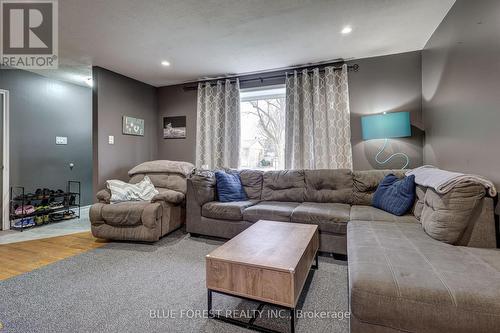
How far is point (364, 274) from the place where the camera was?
1.15 metres

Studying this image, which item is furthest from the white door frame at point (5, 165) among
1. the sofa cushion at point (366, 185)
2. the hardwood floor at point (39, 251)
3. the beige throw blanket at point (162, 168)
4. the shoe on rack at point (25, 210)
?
the sofa cushion at point (366, 185)

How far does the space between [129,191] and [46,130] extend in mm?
2366

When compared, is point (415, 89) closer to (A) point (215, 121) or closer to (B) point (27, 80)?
(A) point (215, 121)

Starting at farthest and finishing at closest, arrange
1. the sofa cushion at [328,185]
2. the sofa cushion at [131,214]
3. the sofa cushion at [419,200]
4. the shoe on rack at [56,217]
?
the shoe on rack at [56,217], the sofa cushion at [328,185], the sofa cushion at [131,214], the sofa cushion at [419,200]

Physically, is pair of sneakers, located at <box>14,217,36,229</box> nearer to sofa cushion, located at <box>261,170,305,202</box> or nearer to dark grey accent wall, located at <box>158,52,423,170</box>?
sofa cushion, located at <box>261,170,305,202</box>

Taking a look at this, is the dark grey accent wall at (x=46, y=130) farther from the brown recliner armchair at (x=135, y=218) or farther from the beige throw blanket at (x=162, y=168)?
the brown recliner armchair at (x=135, y=218)

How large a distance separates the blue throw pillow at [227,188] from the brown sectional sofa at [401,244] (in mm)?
162

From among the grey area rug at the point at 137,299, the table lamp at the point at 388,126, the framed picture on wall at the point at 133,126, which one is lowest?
the grey area rug at the point at 137,299

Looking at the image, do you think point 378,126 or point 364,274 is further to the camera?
point 378,126

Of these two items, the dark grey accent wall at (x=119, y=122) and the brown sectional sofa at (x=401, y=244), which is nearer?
the brown sectional sofa at (x=401, y=244)

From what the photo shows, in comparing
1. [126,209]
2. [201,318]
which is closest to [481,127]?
[201,318]

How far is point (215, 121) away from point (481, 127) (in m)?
3.35

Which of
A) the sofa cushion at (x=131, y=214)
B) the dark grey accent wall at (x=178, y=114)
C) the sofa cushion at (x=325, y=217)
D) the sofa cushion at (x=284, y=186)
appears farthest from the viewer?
the dark grey accent wall at (x=178, y=114)

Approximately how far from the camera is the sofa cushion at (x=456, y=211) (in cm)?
151
